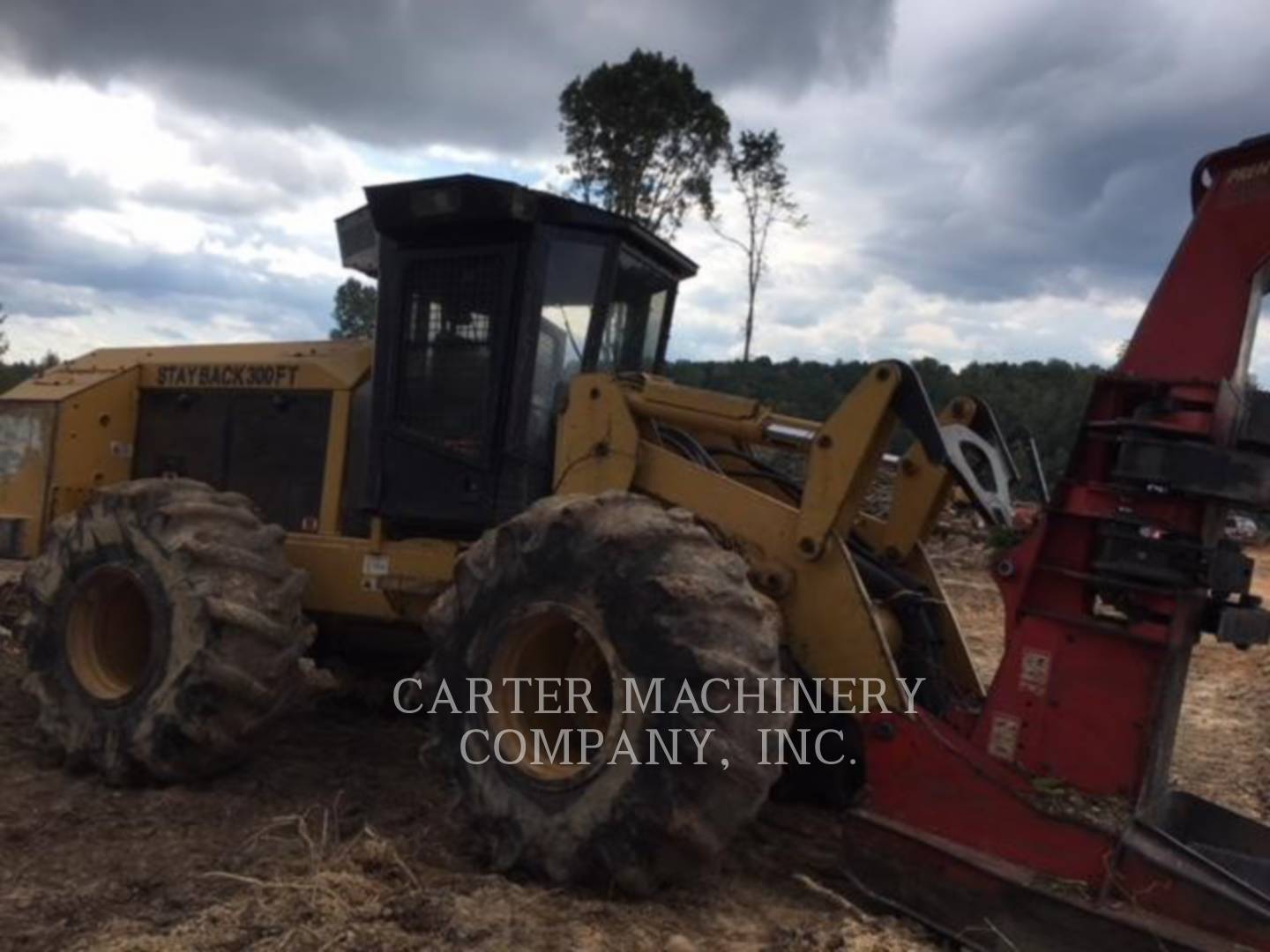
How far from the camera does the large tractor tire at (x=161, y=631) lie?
A: 16.8ft

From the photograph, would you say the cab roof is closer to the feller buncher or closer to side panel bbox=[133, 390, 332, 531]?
the feller buncher

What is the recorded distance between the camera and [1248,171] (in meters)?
4.03

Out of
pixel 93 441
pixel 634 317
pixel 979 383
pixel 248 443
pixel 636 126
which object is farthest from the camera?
pixel 979 383

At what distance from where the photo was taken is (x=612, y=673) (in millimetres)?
4078

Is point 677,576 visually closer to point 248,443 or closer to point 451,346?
point 451,346

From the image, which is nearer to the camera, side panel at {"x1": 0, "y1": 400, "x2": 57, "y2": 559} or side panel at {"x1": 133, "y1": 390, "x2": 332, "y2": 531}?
side panel at {"x1": 133, "y1": 390, "x2": 332, "y2": 531}

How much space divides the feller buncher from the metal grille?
0.02 metres

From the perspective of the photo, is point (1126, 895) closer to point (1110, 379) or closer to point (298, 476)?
point (1110, 379)

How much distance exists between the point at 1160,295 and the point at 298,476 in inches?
172

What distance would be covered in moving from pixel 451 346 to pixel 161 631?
1856mm

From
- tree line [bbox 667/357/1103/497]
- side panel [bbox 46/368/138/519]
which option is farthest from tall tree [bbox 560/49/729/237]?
side panel [bbox 46/368/138/519]

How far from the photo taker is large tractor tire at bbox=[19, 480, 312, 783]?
5.12 metres

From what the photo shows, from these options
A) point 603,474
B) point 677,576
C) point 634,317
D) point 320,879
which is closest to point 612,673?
point 677,576

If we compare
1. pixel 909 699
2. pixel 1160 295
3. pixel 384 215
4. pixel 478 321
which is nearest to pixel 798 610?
pixel 909 699
